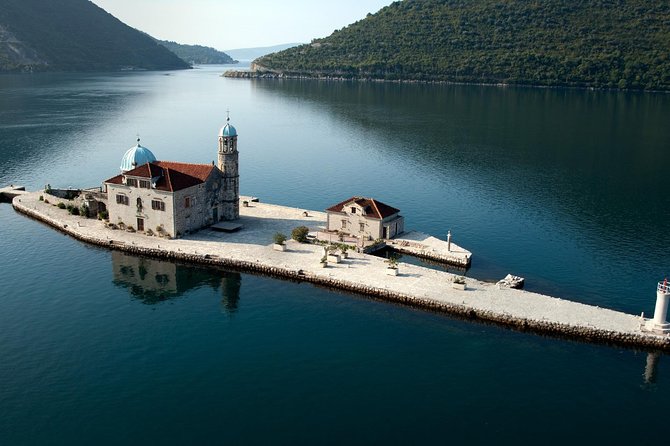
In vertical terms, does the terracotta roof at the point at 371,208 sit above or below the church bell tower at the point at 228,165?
below

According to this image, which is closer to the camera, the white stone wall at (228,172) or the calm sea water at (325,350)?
the calm sea water at (325,350)

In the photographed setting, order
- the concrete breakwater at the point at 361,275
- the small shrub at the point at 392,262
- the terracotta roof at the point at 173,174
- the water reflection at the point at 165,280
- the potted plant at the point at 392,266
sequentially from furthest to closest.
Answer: the terracotta roof at the point at 173,174
the small shrub at the point at 392,262
the potted plant at the point at 392,266
the water reflection at the point at 165,280
the concrete breakwater at the point at 361,275

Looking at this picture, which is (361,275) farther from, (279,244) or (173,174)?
(173,174)

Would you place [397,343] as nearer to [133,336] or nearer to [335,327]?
[335,327]

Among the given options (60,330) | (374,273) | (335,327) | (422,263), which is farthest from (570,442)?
(60,330)

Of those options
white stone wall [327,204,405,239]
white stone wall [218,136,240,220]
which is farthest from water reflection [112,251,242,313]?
white stone wall [327,204,405,239]

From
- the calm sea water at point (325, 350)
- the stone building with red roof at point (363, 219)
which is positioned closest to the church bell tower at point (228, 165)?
the stone building with red roof at point (363, 219)

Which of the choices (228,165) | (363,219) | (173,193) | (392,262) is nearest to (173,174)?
(173,193)

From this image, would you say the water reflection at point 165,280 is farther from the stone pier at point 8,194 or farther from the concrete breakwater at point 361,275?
the stone pier at point 8,194
